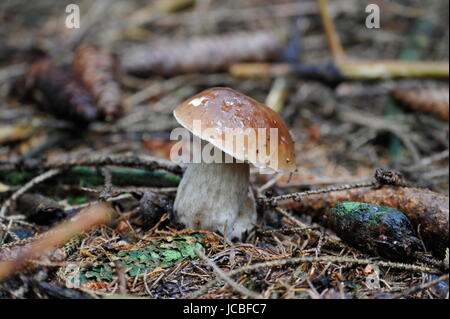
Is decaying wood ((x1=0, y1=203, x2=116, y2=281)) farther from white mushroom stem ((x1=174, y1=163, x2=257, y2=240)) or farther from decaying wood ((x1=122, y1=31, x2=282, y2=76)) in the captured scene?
decaying wood ((x1=122, y1=31, x2=282, y2=76))

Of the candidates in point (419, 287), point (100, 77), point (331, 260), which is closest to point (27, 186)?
point (100, 77)

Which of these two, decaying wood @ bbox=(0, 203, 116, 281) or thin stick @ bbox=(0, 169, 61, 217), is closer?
decaying wood @ bbox=(0, 203, 116, 281)

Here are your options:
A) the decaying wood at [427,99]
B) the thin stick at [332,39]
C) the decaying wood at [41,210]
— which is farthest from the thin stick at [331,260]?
the thin stick at [332,39]

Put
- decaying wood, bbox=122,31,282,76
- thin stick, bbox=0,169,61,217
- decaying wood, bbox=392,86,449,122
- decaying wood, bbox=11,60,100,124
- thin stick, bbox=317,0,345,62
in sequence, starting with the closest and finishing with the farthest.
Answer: thin stick, bbox=0,169,61,217, decaying wood, bbox=11,60,100,124, decaying wood, bbox=392,86,449,122, thin stick, bbox=317,0,345,62, decaying wood, bbox=122,31,282,76

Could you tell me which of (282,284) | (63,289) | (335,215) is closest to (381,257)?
(335,215)

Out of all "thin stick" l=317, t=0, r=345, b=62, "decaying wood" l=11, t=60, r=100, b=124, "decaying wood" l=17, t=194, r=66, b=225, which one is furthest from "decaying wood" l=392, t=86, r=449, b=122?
"decaying wood" l=17, t=194, r=66, b=225

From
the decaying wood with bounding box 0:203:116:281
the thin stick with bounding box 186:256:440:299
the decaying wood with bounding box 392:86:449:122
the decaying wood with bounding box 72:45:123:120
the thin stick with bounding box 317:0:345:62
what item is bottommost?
the thin stick with bounding box 186:256:440:299

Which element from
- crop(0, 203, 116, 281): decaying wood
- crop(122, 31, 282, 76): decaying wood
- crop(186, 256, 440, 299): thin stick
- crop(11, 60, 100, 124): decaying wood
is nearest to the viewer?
crop(0, 203, 116, 281): decaying wood
